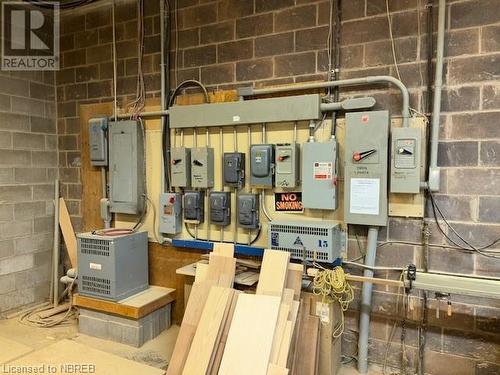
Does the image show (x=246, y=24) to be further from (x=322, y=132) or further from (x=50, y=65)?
(x=50, y=65)

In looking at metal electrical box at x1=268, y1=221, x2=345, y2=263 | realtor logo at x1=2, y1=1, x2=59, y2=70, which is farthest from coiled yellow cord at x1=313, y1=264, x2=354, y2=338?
realtor logo at x1=2, y1=1, x2=59, y2=70

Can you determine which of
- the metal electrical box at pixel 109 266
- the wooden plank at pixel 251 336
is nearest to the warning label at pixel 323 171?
the wooden plank at pixel 251 336

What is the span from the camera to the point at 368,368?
2467 mm

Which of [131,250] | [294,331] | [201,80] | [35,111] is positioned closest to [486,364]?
[294,331]

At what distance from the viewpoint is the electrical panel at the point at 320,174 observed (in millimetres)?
2387

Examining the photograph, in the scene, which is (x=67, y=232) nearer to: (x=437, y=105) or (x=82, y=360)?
(x=82, y=360)

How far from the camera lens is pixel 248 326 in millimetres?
2041

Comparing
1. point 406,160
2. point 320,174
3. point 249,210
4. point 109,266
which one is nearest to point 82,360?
point 109,266

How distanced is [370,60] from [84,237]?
241 centimetres

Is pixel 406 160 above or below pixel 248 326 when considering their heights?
above

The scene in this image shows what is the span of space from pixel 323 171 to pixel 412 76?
0.78 meters

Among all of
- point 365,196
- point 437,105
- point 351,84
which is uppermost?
point 351,84

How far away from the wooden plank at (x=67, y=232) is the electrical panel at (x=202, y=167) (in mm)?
1555

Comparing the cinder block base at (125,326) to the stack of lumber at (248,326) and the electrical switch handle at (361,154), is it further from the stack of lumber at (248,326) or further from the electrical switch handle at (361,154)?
the electrical switch handle at (361,154)
